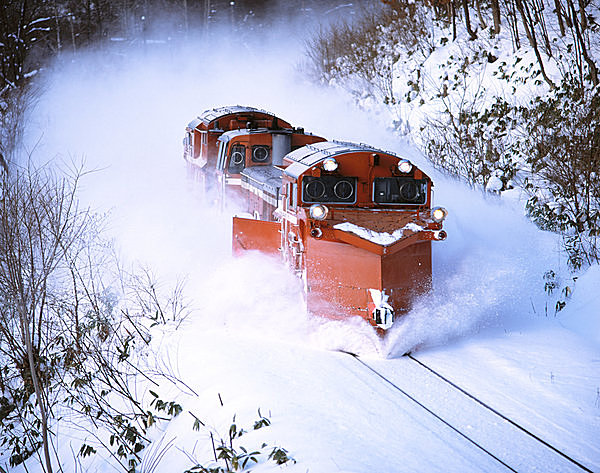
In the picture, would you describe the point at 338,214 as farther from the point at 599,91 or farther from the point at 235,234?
the point at 599,91

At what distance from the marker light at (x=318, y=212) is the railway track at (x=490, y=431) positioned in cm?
232

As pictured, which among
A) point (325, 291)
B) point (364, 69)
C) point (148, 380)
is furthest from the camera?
point (364, 69)

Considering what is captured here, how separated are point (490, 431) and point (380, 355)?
2.31m

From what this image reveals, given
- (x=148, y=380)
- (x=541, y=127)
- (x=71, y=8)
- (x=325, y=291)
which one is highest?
(x=71, y=8)

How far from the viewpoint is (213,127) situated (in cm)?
1578

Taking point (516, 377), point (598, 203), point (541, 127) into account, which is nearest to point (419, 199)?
point (516, 377)

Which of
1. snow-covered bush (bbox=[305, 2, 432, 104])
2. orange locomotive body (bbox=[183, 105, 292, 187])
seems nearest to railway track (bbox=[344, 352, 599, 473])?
orange locomotive body (bbox=[183, 105, 292, 187])

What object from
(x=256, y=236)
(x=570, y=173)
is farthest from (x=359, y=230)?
(x=570, y=173)

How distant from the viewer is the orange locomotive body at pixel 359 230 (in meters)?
8.65

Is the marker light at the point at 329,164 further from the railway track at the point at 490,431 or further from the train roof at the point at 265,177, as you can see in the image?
the railway track at the point at 490,431

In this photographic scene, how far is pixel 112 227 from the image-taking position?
17203mm

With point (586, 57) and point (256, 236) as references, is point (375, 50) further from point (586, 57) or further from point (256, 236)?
point (256, 236)

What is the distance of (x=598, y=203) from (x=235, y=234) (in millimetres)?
8476

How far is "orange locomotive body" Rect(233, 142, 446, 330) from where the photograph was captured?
8648mm
